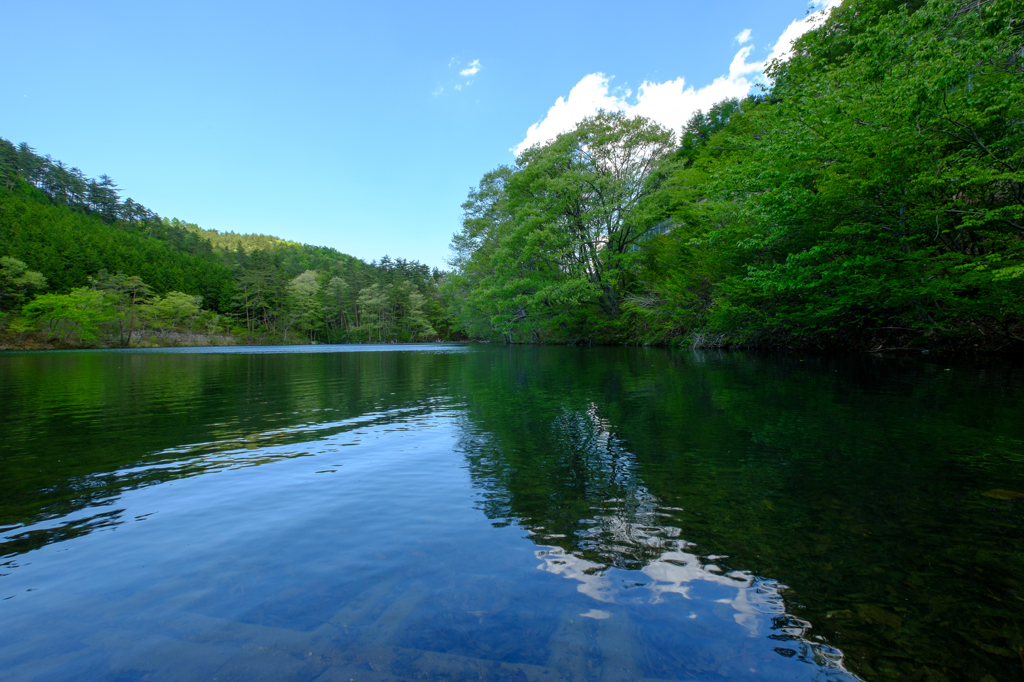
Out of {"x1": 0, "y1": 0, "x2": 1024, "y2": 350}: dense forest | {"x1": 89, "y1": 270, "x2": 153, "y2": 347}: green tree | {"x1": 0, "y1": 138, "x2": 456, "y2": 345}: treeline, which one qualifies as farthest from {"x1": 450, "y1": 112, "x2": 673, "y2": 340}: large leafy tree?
{"x1": 89, "y1": 270, "x2": 153, "y2": 347}: green tree

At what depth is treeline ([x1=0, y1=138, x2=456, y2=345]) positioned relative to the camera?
58969 mm

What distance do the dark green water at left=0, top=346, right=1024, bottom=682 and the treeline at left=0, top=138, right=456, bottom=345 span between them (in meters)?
71.4

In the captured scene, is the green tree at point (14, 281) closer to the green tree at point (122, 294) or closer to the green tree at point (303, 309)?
the green tree at point (122, 294)

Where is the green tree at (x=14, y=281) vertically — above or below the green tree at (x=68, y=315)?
above

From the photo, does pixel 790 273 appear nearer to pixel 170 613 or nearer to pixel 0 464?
pixel 170 613

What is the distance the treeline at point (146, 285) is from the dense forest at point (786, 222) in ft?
1.84

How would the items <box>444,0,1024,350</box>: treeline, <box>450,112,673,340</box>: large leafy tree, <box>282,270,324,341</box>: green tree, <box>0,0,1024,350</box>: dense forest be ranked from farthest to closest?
<box>282,270,324,341</box>: green tree
<box>450,112,673,340</box>: large leafy tree
<box>0,0,1024,350</box>: dense forest
<box>444,0,1024,350</box>: treeline

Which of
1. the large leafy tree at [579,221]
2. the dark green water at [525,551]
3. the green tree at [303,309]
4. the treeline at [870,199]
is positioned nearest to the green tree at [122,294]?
the green tree at [303,309]

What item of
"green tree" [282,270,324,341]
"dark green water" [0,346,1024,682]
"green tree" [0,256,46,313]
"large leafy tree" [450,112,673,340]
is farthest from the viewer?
"green tree" [282,270,324,341]

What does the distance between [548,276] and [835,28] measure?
22369 millimetres

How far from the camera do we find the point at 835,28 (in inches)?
707

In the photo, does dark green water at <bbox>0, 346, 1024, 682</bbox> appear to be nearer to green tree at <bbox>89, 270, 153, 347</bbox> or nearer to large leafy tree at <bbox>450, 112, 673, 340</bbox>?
large leafy tree at <bbox>450, 112, 673, 340</bbox>

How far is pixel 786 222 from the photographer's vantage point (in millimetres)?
17031

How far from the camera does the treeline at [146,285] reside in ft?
193
